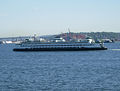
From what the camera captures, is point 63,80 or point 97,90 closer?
point 97,90

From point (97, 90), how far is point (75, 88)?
183 centimetres

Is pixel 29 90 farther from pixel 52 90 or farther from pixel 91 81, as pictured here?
pixel 91 81

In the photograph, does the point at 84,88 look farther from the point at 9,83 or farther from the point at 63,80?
the point at 9,83

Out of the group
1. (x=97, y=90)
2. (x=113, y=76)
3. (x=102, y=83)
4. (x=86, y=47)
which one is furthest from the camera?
(x=86, y=47)

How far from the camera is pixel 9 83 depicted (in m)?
29.2

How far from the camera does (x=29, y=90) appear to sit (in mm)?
25906

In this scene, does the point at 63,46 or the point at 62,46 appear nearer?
the point at 62,46

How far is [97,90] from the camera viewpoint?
2562 cm

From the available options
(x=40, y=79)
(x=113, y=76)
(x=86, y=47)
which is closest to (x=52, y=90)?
(x=40, y=79)

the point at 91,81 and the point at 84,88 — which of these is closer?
the point at 84,88

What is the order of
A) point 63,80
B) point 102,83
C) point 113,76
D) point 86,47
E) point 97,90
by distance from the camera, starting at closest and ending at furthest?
1. point 97,90
2. point 102,83
3. point 63,80
4. point 113,76
5. point 86,47

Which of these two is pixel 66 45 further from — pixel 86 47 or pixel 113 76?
pixel 113 76

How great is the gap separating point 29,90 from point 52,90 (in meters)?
1.73

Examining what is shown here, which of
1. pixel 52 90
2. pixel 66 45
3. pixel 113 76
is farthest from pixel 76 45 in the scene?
pixel 52 90
